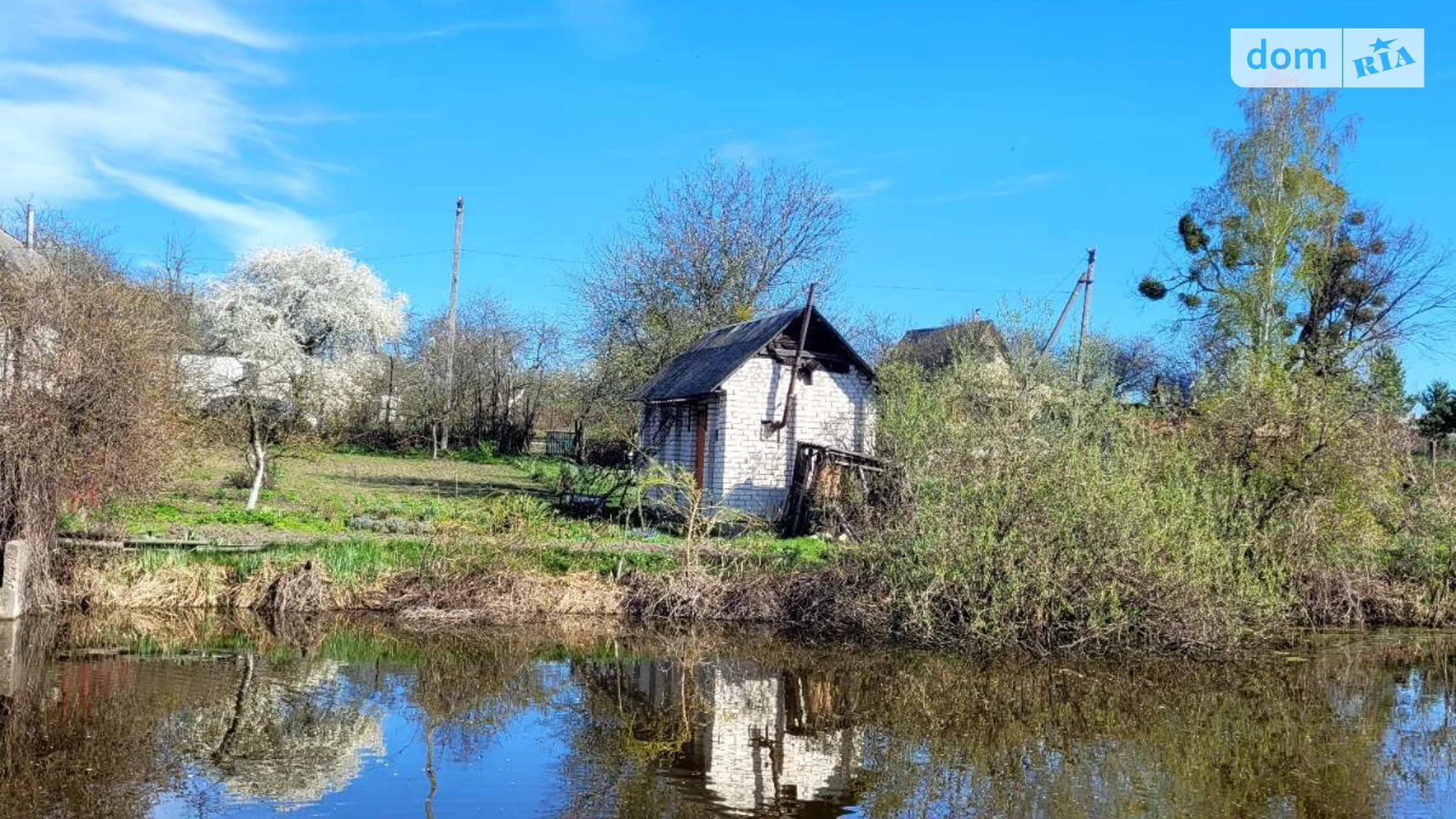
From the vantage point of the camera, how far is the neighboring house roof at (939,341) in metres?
33.1

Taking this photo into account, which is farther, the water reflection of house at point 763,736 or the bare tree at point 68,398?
the bare tree at point 68,398

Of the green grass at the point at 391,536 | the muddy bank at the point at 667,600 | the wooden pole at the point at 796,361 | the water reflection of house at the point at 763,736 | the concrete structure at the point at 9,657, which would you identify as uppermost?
the wooden pole at the point at 796,361

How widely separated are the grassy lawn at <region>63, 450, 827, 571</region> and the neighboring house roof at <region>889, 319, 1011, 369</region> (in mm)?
13709

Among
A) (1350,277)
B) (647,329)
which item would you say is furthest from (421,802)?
(1350,277)

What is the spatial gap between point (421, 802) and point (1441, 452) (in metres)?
32.2

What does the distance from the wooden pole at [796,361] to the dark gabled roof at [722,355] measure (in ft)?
0.76

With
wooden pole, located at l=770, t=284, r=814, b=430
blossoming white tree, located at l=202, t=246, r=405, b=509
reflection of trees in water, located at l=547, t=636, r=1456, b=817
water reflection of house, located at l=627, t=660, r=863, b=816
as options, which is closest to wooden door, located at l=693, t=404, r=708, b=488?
wooden pole, located at l=770, t=284, r=814, b=430

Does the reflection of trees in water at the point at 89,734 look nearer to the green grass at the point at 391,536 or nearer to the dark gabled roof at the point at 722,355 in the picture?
the green grass at the point at 391,536

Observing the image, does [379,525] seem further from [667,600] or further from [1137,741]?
[1137,741]

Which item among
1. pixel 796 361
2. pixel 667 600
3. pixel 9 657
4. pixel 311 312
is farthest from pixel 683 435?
pixel 311 312

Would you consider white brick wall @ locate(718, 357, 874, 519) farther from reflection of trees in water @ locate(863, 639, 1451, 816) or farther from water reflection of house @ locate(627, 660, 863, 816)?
reflection of trees in water @ locate(863, 639, 1451, 816)

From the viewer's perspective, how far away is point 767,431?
901 inches

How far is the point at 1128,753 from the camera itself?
930 cm

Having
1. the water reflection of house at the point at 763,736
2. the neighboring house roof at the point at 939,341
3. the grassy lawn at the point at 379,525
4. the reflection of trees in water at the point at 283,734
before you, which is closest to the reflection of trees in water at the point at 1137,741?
the water reflection of house at the point at 763,736
